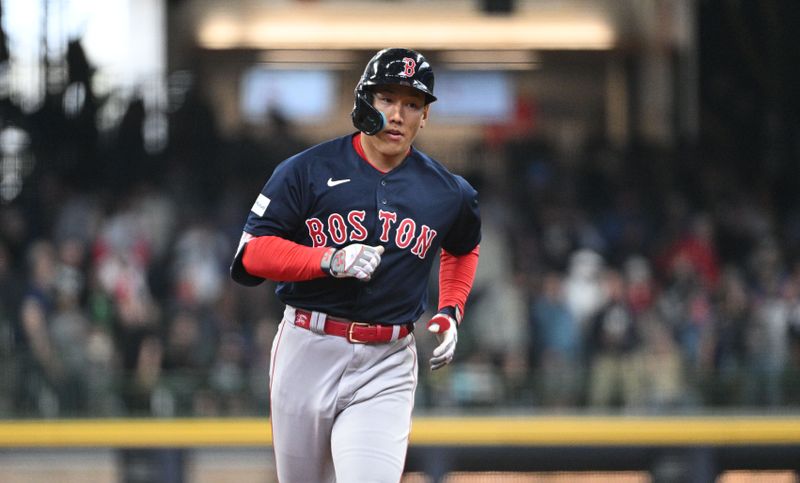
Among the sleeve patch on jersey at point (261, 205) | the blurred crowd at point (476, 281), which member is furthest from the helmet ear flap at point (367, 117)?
the blurred crowd at point (476, 281)

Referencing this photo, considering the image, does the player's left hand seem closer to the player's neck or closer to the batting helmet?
the player's neck

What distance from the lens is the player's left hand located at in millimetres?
3598

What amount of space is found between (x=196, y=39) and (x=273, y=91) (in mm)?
1175

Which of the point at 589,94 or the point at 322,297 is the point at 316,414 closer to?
the point at 322,297

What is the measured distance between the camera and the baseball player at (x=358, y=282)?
3.52 meters

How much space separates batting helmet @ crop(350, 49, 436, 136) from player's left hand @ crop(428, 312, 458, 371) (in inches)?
23.4

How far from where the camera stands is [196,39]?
14844 millimetres

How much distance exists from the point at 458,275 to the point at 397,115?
63 cm

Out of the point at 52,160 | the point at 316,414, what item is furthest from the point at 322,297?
the point at 52,160

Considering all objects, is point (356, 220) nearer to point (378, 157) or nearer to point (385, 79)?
point (378, 157)

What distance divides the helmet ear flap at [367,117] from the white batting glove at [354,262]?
365 mm

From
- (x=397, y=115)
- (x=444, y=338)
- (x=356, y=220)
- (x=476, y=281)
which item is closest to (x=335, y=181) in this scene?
(x=356, y=220)

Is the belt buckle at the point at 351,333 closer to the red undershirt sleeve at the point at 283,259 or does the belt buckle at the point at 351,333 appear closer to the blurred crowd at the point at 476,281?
the red undershirt sleeve at the point at 283,259

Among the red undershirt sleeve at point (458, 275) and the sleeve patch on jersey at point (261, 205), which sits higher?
the sleeve patch on jersey at point (261, 205)
